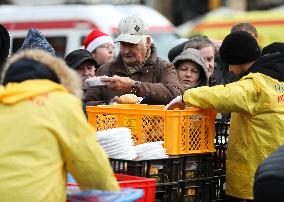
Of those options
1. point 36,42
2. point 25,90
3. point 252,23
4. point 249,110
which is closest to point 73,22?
point 252,23

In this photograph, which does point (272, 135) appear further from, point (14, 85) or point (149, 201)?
point (14, 85)

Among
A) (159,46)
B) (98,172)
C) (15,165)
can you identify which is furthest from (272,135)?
(159,46)

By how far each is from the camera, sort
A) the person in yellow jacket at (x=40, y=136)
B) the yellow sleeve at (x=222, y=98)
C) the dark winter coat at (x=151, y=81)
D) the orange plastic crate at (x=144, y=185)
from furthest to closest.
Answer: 1. the dark winter coat at (x=151, y=81)
2. the yellow sleeve at (x=222, y=98)
3. the orange plastic crate at (x=144, y=185)
4. the person in yellow jacket at (x=40, y=136)

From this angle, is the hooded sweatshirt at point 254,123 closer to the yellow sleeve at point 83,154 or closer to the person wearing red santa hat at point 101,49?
the yellow sleeve at point 83,154

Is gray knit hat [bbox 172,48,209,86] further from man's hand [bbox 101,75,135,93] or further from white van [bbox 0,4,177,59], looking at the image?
white van [bbox 0,4,177,59]

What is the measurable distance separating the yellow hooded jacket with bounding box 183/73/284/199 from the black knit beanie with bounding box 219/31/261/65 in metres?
0.37

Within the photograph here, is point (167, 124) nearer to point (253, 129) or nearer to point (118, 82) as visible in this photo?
point (253, 129)

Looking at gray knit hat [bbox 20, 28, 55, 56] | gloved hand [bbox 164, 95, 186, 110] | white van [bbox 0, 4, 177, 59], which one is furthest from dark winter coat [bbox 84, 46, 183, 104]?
white van [bbox 0, 4, 177, 59]

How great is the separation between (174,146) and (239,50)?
1.19 m

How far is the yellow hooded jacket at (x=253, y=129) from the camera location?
6371mm

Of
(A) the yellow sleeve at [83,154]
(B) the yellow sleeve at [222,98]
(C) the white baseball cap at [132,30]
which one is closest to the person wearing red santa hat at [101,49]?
(C) the white baseball cap at [132,30]

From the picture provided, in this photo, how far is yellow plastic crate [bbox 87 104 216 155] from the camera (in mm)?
6020

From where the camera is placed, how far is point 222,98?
20.2 feet

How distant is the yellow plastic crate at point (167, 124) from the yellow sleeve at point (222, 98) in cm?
8
